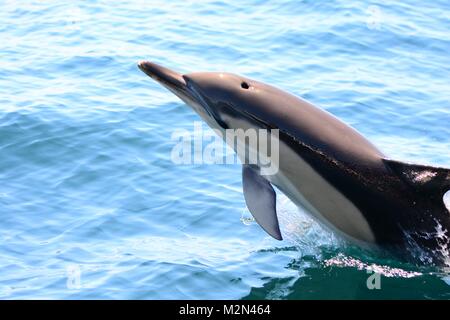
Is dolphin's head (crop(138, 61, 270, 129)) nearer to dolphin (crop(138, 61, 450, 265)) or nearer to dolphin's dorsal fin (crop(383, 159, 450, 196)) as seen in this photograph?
dolphin (crop(138, 61, 450, 265))

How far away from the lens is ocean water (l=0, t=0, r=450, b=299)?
9297 millimetres

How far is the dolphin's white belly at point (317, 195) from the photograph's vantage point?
29.3 ft

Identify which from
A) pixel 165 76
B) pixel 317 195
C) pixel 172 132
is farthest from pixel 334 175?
pixel 172 132

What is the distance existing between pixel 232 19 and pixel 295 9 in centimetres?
139

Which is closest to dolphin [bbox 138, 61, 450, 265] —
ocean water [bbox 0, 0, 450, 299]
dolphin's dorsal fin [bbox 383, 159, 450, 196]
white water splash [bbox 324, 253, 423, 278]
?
dolphin's dorsal fin [bbox 383, 159, 450, 196]

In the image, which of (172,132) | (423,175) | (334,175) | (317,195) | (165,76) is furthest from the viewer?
(172,132)

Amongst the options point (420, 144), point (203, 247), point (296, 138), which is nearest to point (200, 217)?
point (203, 247)

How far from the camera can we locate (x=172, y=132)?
42.2ft

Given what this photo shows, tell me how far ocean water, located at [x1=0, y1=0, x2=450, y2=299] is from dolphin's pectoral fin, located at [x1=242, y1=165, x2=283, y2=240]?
56 cm

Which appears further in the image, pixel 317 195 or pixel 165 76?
pixel 165 76

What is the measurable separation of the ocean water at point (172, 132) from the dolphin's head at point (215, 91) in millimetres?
1496

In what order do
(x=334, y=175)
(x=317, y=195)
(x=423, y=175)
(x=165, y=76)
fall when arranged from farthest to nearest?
(x=165, y=76) → (x=317, y=195) → (x=334, y=175) → (x=423, y=175)

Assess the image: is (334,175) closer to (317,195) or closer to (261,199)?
(317,195)

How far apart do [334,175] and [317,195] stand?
29 centimetres
